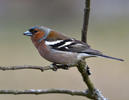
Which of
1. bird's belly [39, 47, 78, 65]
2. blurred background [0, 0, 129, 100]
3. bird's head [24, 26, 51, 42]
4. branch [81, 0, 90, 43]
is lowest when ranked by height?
blurred background [0, 0, 129, 100]

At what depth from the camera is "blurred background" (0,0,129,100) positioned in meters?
10.4

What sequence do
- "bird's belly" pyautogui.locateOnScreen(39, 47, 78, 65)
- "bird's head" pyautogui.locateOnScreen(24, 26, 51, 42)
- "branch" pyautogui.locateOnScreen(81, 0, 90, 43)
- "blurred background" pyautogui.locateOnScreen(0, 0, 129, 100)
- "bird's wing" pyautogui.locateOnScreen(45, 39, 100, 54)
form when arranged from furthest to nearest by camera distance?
"blurred background" pyautogui.locateOnScreen(0, 0, 129, 100) → "bird's head" pyautogui.locateOnScreen(24, 26, 51, 42) → "bird's wing" pyautogui.locateOnScreen(45, 39, 100, 54) → "bird's belly" pyautogui.locateOnScreen(39, 47, 78, 65) → "branch" pyautogui.locateOnScreen(81, 0, 90, 43)

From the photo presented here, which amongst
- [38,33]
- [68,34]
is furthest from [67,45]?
[68,34]

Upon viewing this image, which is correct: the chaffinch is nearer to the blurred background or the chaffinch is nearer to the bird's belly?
the bird's belly

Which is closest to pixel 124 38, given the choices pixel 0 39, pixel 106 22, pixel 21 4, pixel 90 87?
pixel 106 22

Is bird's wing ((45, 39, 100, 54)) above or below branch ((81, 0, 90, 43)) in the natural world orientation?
below

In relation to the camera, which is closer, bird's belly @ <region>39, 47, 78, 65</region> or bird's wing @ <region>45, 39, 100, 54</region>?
bird's belly @ <region>39, 47, 78, 65</region>

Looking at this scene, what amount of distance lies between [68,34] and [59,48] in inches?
398

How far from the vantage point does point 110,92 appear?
32.7 feet

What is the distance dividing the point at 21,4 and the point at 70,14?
2.15m

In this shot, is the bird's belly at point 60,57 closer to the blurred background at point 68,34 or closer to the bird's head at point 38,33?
the bird's head at point 38,33

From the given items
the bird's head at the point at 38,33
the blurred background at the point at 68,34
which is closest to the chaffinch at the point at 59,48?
the bird's head at the point at 38,33

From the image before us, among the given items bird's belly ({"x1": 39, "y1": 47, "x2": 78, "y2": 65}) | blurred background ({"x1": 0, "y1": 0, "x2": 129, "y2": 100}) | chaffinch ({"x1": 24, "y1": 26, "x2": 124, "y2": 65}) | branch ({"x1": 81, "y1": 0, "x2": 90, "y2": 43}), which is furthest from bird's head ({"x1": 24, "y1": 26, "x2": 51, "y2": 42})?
blurred background ({"x1": 0, "y1": 0, "x2": 129, "y2": 100})

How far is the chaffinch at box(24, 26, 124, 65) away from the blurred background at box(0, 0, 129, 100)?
430 cm
